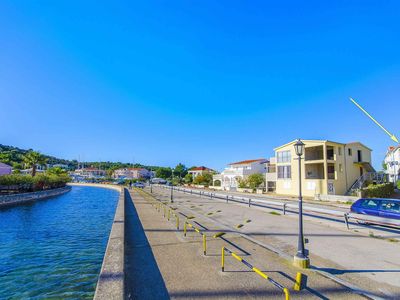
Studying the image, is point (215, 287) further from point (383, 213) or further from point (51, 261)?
point (383, 213)

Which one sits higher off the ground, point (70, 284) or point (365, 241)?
point (365, 241)

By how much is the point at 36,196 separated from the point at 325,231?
146 feet

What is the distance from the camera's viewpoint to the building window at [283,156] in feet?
137

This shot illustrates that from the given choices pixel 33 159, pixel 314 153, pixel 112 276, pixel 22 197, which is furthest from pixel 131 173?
pixel 112 276

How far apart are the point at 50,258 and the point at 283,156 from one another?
123 feet

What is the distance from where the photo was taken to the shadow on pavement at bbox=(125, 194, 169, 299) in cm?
615

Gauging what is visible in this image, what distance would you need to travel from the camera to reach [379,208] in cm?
1462

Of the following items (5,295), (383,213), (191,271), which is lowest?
(5,295)

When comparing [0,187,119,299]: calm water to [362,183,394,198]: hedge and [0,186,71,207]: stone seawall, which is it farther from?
[362,183,394,198]: hedge

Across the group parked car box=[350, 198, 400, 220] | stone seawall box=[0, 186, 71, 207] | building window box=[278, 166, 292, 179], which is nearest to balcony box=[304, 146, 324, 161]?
building window box=[278, 166, 292, 179]

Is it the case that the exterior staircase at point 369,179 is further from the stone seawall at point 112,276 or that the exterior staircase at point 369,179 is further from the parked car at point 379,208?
the stone seawall at point 112,276

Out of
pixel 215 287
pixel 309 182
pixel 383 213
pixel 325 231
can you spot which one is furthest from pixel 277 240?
pixel 309 182

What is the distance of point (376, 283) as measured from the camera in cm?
666

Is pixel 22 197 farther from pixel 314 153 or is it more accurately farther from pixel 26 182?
pixel 314 153
